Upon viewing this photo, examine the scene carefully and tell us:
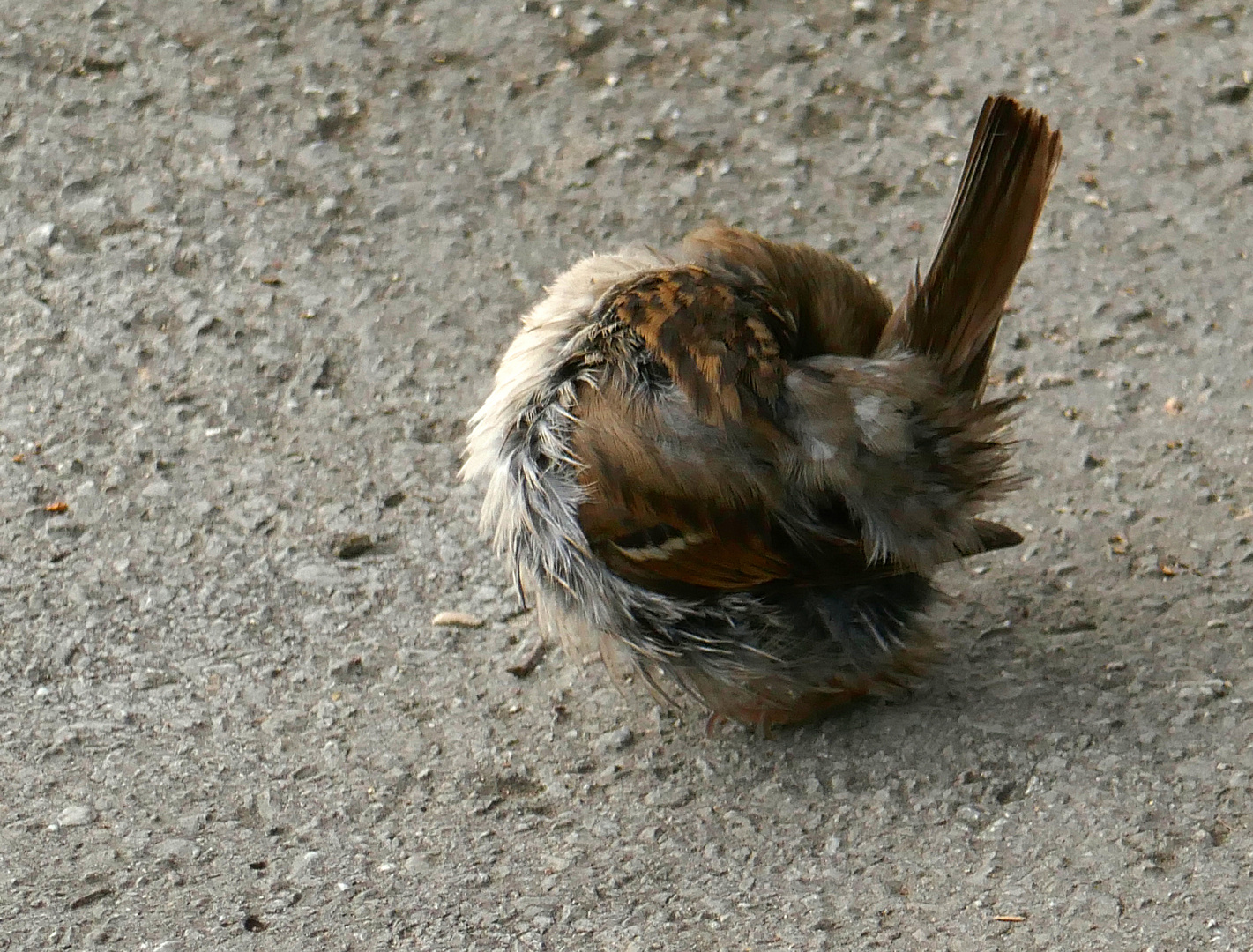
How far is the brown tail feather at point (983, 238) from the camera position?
3.24m

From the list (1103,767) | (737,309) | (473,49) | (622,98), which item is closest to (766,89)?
(622,98)

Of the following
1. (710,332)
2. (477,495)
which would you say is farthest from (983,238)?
(477,495)

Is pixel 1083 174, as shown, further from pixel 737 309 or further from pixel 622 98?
pixel 737 309

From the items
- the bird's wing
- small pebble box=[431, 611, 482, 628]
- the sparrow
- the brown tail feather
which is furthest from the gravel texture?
the brown tail feather

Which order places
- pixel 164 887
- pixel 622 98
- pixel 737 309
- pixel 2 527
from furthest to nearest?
pixel 622 98 < pixel 2 527 < pixel 737 309 < pixel 164 887

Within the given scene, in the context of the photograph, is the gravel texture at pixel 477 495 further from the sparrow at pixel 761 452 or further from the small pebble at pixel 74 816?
the sparrow at pixel 761 452

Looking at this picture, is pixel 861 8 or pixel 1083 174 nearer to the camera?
pixel 1083 174

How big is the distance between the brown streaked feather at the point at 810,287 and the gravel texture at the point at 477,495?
0.84 meters

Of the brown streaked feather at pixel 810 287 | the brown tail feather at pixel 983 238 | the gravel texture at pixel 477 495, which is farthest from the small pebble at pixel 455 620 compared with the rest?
the brown tail feather at pixel 983 238

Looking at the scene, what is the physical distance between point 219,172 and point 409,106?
0.74 m

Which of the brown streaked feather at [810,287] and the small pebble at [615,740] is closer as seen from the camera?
the brown streaked feather at [810,287]

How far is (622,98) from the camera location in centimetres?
539

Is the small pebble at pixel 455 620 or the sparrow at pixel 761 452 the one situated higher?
the sparrow at pixel 761 452

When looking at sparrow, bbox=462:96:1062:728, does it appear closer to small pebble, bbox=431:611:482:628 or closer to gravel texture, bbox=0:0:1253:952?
gravel texture, bbox=0:0:1253:952
